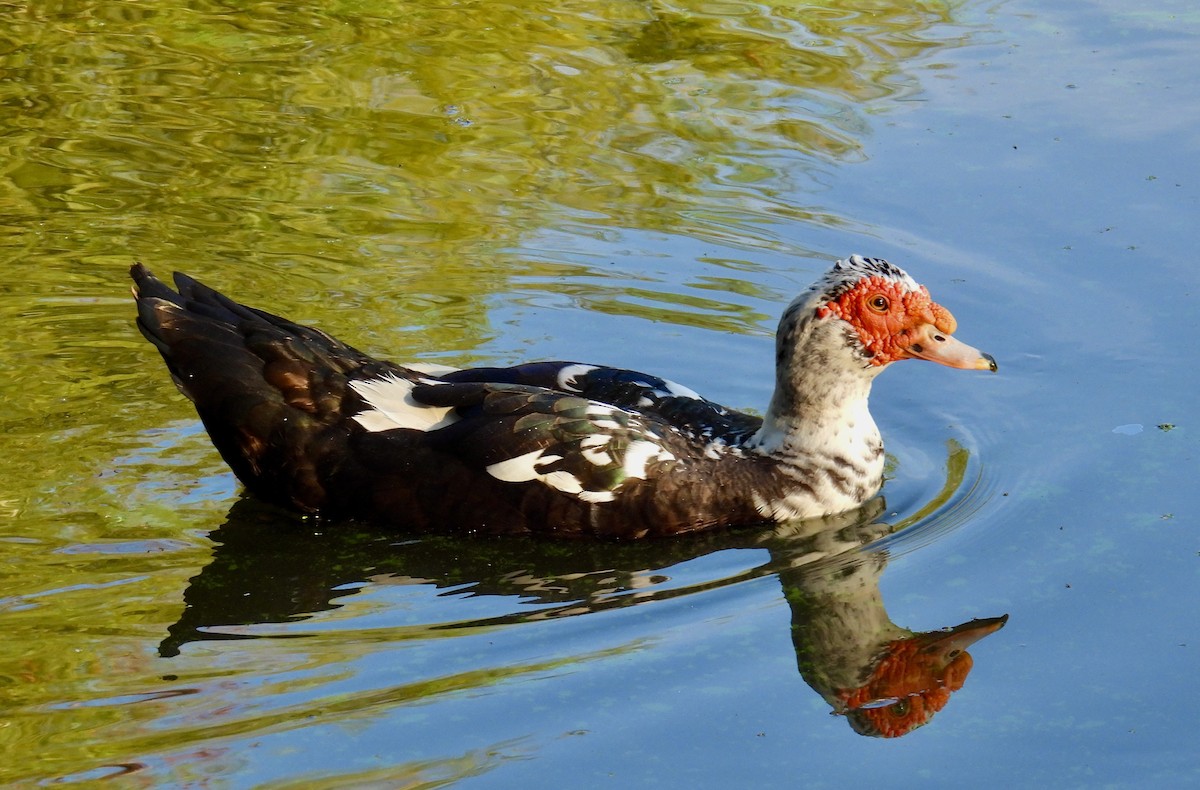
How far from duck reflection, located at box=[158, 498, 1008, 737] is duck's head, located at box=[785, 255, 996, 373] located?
787mm

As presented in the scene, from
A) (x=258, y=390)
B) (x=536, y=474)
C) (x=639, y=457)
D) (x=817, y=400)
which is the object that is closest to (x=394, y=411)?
(x=258, y=390)

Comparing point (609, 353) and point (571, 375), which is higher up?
point (571, 375)

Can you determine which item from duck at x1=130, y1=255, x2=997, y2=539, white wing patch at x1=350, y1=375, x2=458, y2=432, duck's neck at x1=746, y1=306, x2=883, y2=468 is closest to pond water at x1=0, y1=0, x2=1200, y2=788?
duck at x1=130, y1=255, x2=997, y2=539

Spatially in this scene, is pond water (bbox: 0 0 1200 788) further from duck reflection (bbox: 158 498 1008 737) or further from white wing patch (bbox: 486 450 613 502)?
white wing patch (bbox: 486 450 613 502)

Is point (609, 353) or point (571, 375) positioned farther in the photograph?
point (609, 353)

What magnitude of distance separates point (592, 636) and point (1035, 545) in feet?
7.17

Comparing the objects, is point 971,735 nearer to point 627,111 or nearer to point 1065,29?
point 627,111

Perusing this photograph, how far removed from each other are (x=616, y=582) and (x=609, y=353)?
2465 millimetres

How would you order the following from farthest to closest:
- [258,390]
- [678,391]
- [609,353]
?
1. [609,353]
2. [678,391]
3. [258,390]

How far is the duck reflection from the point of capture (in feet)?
22.3

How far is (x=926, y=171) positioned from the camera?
1130 centimetres

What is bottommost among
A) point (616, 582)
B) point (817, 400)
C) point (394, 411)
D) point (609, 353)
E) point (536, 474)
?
point (616, 582)

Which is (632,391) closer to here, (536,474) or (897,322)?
(536,474)

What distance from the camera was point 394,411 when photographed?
7938mm
